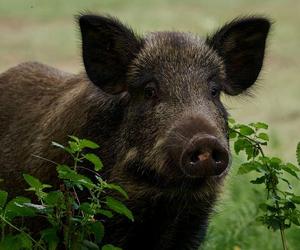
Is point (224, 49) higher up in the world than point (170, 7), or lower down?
lower down

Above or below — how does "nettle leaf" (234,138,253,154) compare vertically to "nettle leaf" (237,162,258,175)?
above

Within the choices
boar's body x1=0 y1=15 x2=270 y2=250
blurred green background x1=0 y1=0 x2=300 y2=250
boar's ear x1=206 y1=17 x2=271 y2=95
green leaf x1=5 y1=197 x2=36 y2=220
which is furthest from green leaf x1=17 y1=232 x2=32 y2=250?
blurred green background x1=0 y1=0 x2=300 y2=250

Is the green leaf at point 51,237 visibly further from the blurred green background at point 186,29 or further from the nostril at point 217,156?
the blurred green background at point 186,29

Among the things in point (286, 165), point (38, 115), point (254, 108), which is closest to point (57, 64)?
A: point (254, 108)

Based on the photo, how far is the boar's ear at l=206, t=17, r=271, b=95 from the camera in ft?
23.7

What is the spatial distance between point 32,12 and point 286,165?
18.5 meters

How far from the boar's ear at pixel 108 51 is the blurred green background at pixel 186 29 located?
3284mm

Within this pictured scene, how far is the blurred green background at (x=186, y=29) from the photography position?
16.0m

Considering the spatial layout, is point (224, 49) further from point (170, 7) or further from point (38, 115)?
point (170, 7)

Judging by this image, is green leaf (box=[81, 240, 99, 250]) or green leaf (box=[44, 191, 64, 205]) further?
green leaf (box=[81, 240, 99, 250])

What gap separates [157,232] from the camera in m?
6.84

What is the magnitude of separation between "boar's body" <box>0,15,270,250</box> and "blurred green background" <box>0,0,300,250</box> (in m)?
3.02

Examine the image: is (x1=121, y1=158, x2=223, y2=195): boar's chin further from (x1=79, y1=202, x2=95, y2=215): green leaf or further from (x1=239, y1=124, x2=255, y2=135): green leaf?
(x1=79, y1=202, x2=95, y2=215): green leaf

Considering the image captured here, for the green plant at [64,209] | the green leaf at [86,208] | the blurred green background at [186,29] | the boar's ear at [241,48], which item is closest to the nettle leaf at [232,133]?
the boar's ear at [241,48]
